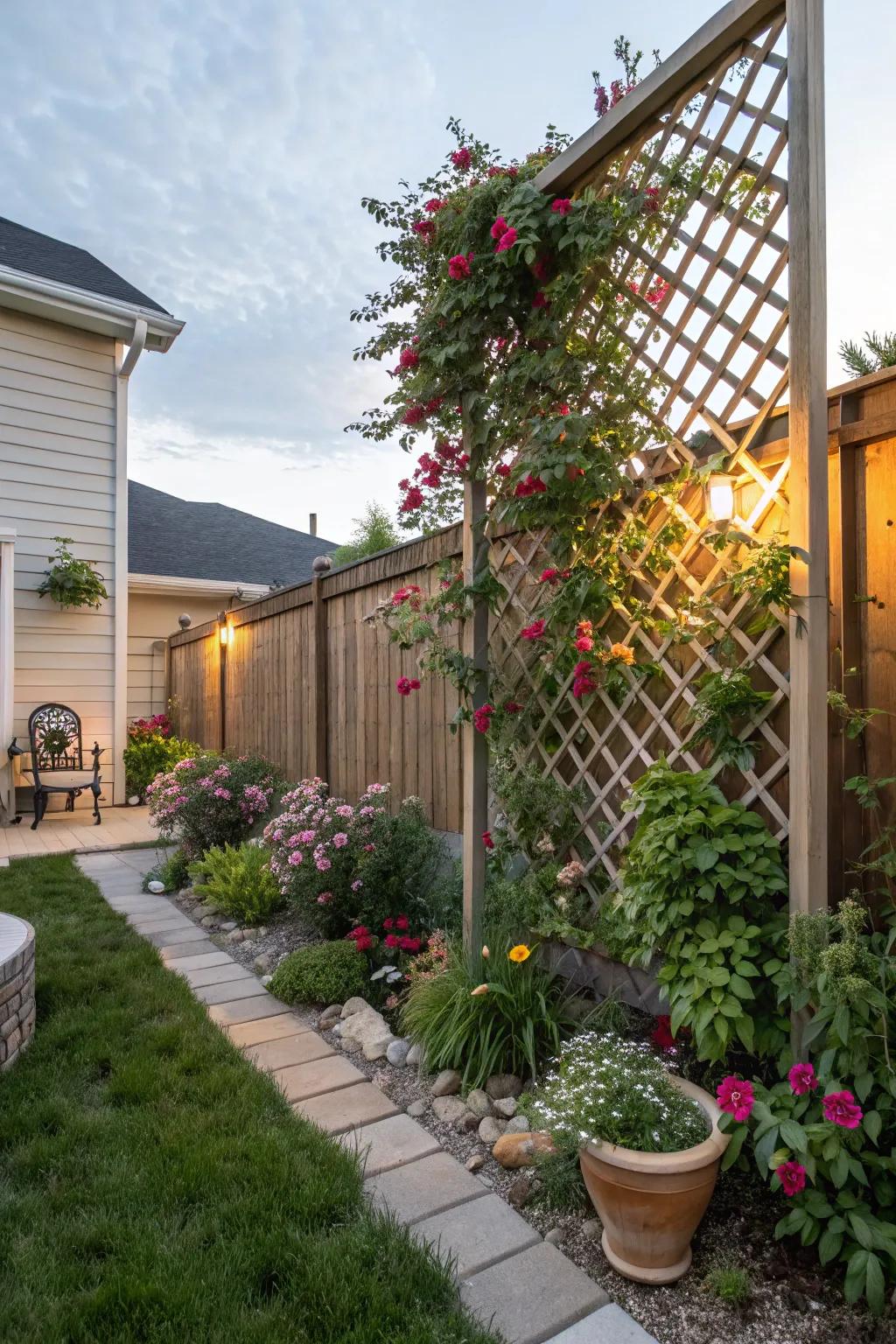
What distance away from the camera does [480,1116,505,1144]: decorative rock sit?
6.60 feet

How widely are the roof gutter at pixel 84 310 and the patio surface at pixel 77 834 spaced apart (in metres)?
4.43

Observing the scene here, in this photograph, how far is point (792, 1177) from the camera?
4.67ft

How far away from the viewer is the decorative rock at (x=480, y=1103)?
2119 millimetres

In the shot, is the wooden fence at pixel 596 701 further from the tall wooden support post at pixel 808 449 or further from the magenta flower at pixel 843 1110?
the magenta flower at pixel 843 1110

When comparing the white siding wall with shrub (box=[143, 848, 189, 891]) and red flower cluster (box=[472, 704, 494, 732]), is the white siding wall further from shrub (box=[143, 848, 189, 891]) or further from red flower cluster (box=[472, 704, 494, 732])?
red flower cluster (box=[472, 704, 494, 732])

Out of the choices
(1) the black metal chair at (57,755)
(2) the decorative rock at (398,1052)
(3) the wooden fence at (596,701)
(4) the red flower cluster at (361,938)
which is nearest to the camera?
(3) the wooden fence at (596,701)

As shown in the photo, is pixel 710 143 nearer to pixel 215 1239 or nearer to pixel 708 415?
pixel 708 415

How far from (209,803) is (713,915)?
386 cm

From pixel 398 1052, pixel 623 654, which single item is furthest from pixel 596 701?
pixel 398 1052

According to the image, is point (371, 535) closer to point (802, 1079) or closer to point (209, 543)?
point (209, 543)

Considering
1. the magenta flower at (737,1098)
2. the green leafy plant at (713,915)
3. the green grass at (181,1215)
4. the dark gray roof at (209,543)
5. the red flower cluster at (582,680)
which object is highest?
the dark gray roof at (209,543)

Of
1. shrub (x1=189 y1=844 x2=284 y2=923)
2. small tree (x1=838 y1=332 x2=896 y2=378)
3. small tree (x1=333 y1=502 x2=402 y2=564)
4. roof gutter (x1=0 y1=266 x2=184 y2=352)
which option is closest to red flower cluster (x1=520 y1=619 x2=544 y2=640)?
small tree (x1=838 y1=332 x2=896 y2=378)

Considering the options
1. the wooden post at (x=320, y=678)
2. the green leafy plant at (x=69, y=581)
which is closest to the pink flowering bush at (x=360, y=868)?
the wooden post at (x=320, y=678)

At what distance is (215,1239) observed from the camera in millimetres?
1539
